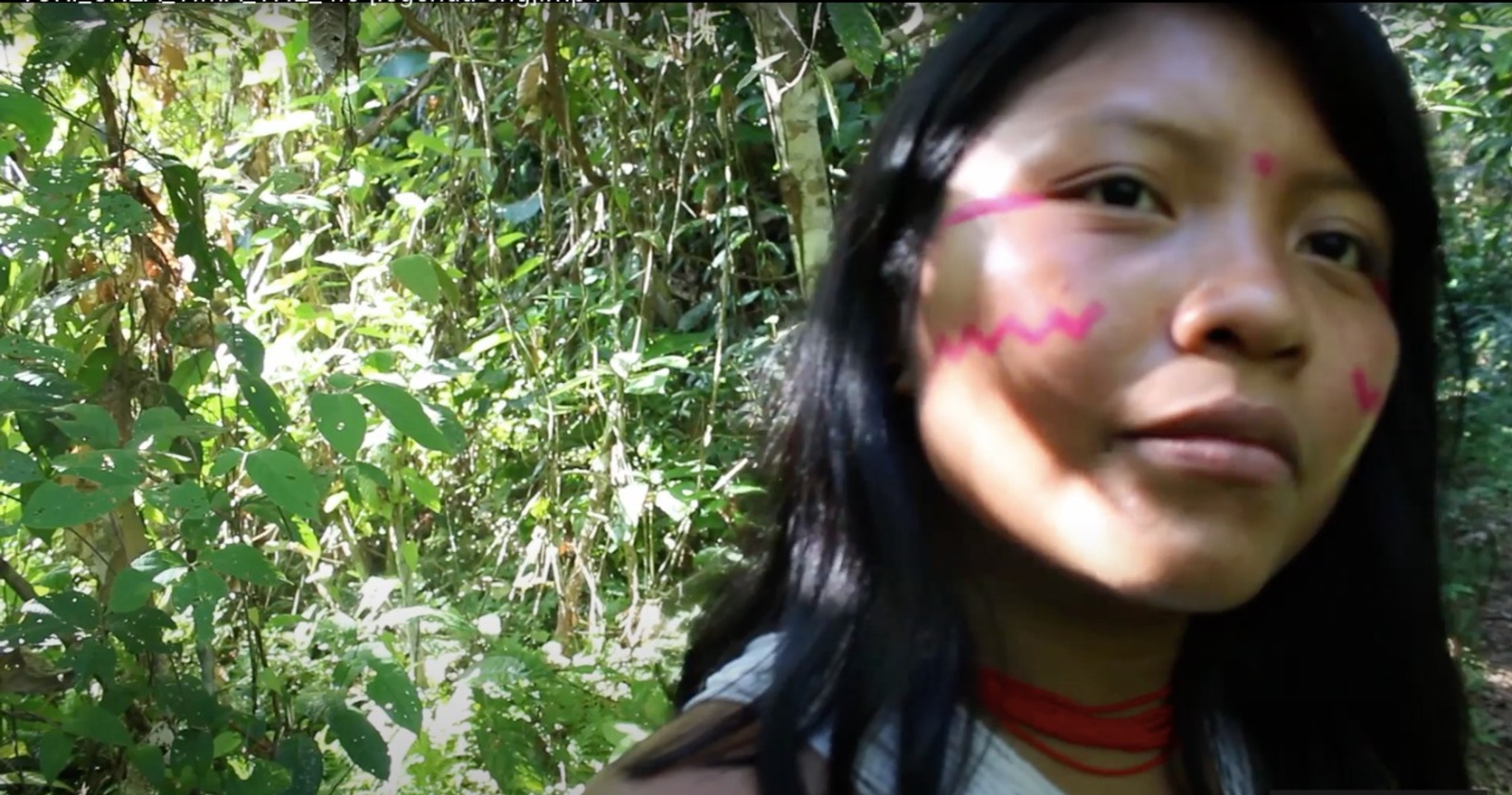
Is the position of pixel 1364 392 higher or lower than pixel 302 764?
higher

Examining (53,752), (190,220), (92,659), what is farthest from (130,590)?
(190,220)

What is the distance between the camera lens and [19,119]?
976mm

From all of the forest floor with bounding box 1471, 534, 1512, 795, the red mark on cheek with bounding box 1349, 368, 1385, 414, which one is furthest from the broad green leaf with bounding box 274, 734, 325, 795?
the forest floor with bounding box 1471, 534, 1512, 795

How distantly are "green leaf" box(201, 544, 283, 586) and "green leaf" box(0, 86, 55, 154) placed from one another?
1.34ft

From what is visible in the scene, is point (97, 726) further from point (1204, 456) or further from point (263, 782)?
point (1204, 456)

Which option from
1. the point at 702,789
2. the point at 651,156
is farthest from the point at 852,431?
the point at 651,156

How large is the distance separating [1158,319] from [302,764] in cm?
95

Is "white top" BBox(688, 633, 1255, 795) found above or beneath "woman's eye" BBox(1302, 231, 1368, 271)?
beneath

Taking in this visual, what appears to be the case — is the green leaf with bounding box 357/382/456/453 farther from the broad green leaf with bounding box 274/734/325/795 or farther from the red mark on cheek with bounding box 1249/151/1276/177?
the red mark on cheek with bounding box 1249/151/1276/177

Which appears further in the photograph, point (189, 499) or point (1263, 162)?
point (189, 499)

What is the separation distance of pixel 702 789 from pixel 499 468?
1409mm

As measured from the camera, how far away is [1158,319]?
0.52 meters

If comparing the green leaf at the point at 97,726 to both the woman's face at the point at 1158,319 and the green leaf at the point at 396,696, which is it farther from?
the woman's face at the point at 1158,319

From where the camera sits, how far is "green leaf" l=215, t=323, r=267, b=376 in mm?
1129
